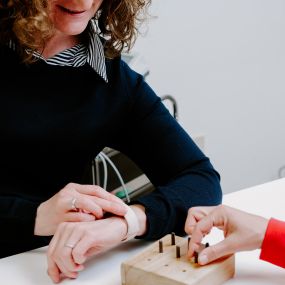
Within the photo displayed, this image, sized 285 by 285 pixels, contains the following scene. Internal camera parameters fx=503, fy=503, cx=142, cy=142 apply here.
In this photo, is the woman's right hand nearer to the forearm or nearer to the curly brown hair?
the forearm

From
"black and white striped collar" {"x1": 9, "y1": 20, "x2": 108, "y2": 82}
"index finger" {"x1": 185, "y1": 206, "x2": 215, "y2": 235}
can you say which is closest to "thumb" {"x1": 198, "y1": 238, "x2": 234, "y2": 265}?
"index finger" {"x1": 185, "y1": 206, "x2": 215, "y2": 235}

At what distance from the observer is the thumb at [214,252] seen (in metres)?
0.80

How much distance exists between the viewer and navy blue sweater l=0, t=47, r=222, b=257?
1094mm

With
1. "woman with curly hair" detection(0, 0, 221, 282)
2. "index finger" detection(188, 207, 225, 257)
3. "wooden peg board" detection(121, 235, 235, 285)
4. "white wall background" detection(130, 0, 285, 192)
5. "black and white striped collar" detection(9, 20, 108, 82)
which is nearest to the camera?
"wooden peg board" detection(121, 235, 235, 285)

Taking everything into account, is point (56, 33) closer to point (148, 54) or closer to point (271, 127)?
point (148, 54)

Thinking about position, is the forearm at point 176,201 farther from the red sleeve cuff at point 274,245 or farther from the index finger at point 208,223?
the red sleeve cuff at point 274,245

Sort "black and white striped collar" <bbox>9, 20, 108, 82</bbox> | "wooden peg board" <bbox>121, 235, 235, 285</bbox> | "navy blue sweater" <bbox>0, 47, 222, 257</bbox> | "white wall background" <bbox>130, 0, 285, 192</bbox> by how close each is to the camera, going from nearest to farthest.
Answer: "wooden peg board" <bbox>121, 235, 235, 285</bbox> < "navy blue sweater" <bbox>0, 47, 222, 257</bbox> < "black and white striped collar" <bbox>9, 20, 108, 82</bbox> < "white wall background" <bbox>130, 0, 285, 192</bbox>

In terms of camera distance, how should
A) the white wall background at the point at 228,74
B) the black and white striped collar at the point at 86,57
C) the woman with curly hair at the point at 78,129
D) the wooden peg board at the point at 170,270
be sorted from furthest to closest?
the white wall background at the point at 228,74
the black and white striped collar at the point at 86,57
the woman with curly hair at the point at 78,129
the wooden peg board at the point at 170,270

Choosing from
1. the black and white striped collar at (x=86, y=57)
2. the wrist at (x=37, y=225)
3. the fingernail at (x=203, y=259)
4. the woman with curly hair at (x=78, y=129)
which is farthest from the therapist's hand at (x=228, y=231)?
the black and white striped collar at (x=86, y=57)

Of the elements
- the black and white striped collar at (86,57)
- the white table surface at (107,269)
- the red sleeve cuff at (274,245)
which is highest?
A: the black and white striped collar at (86,57)

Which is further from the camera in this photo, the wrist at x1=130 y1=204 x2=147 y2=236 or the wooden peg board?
the wrist at x1=130 y1=204 x2=147 y2=236

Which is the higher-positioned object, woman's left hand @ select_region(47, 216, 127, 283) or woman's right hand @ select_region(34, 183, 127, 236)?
woman's right hand @ select_region(34, 183, 127, 236)

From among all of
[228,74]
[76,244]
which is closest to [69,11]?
[76,244]

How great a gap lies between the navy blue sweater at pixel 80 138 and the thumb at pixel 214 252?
20cm
